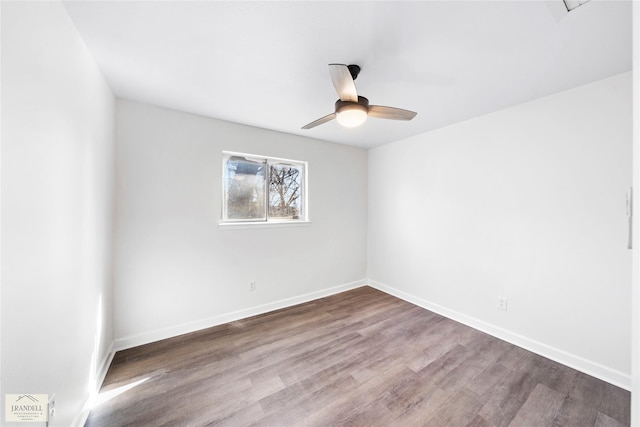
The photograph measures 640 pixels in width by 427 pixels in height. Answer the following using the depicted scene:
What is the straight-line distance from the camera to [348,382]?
72.1 inches

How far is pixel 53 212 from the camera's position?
110 centimetres

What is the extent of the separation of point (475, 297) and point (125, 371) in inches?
137

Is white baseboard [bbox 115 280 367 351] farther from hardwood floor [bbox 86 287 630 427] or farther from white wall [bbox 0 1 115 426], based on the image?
white wall [bbox 0 1 115 426]

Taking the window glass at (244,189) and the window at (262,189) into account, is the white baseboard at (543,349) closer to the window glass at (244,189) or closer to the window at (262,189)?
the window at (262,189)

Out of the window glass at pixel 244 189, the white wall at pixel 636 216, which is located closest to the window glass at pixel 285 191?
the window glass at pixel 244 189

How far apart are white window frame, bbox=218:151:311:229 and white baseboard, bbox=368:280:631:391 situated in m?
2.06

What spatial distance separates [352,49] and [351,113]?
0.38 m

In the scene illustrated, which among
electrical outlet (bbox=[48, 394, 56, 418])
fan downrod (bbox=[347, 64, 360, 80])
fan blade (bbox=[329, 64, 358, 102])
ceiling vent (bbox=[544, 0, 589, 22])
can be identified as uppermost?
ceiling vent (bbox=[544, 0, 589, 22])

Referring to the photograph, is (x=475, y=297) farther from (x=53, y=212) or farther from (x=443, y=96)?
(x=53, y=212)

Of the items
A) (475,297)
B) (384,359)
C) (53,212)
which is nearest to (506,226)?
(475,297)

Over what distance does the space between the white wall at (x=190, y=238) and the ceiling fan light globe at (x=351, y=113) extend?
1.57m

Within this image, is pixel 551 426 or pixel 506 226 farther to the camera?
pixel 506 226

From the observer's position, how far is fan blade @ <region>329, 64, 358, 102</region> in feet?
4.57

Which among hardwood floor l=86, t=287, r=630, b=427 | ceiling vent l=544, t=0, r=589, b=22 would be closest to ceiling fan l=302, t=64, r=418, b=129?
ceiling vent l=544, t=0, r=589, b=22
